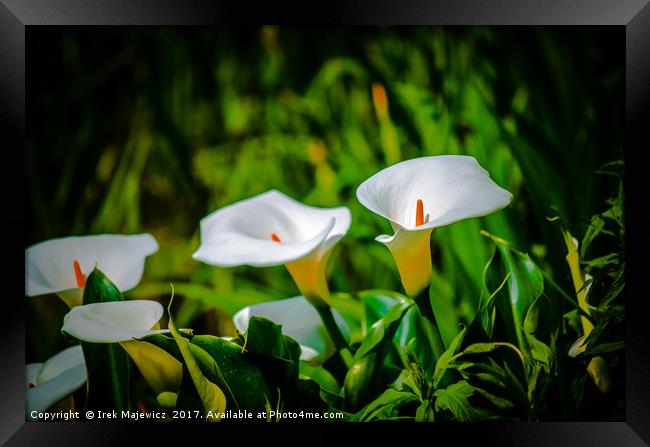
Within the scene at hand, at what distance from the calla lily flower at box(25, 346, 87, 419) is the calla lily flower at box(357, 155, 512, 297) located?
58 cm

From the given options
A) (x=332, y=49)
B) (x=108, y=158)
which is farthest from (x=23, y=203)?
(x=332, y=49)

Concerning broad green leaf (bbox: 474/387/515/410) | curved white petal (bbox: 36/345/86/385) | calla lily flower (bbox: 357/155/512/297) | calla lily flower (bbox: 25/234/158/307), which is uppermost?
calla lily flower (bbox: 357/155/512/297)

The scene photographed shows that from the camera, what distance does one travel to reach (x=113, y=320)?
1005 millimetres

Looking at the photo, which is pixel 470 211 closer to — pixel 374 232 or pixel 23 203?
pixel 374 232

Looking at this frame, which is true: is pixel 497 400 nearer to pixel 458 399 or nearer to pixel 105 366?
pixel 458 399

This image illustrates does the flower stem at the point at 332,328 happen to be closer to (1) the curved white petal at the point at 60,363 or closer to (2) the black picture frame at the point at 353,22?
(2) the black picture frame at the point at 353,22

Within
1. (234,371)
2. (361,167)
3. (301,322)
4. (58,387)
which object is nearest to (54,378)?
(58,387)

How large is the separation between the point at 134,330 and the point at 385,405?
0.43 m

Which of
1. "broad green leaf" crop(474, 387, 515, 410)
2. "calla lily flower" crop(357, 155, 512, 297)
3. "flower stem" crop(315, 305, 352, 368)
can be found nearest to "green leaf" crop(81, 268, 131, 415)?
"flower stem" crop(315, 305, 352, 368)

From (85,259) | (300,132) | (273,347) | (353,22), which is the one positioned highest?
(353,22)

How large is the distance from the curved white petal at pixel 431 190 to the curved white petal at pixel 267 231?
0.29 ft

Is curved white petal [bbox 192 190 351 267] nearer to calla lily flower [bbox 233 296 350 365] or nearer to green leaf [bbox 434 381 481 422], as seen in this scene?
calla lily flower [bbox 233 296 350 365]

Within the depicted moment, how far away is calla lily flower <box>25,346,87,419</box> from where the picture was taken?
3.53 feet

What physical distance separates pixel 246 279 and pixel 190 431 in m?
0.29
